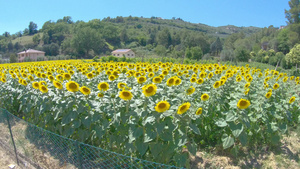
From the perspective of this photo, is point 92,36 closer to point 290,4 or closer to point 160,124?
point 290,4

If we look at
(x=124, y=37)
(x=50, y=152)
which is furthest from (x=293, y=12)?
(x=50, y=152)

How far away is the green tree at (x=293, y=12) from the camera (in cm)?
6446

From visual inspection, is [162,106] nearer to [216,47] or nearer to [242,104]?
[242,104]

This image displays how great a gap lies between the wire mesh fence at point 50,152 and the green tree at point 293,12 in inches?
3137

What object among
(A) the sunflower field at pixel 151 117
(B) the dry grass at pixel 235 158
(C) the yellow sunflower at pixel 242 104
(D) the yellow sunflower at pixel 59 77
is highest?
(D) the yellow sunflower at pixel 59 77

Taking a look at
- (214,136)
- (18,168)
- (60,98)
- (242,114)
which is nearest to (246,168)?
(214,136)

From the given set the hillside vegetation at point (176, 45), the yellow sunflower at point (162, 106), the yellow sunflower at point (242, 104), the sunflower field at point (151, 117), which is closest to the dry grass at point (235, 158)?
the sunflower field at point (151, 117)

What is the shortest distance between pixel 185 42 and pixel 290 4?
121 ft

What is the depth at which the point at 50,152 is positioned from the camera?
152 inches

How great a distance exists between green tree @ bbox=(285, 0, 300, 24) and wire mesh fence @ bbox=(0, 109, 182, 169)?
79.7m

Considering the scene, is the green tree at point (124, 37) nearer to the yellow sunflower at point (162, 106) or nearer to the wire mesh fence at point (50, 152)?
the wire mesh fence at point (50, 152)

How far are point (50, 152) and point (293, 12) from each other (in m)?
80.8

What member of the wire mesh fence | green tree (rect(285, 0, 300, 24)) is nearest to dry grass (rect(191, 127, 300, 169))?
the wire mesh fence

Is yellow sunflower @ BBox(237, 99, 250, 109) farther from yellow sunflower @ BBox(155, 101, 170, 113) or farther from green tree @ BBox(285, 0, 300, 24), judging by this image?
green tree @ BBox(285, 0, 300, 24)
